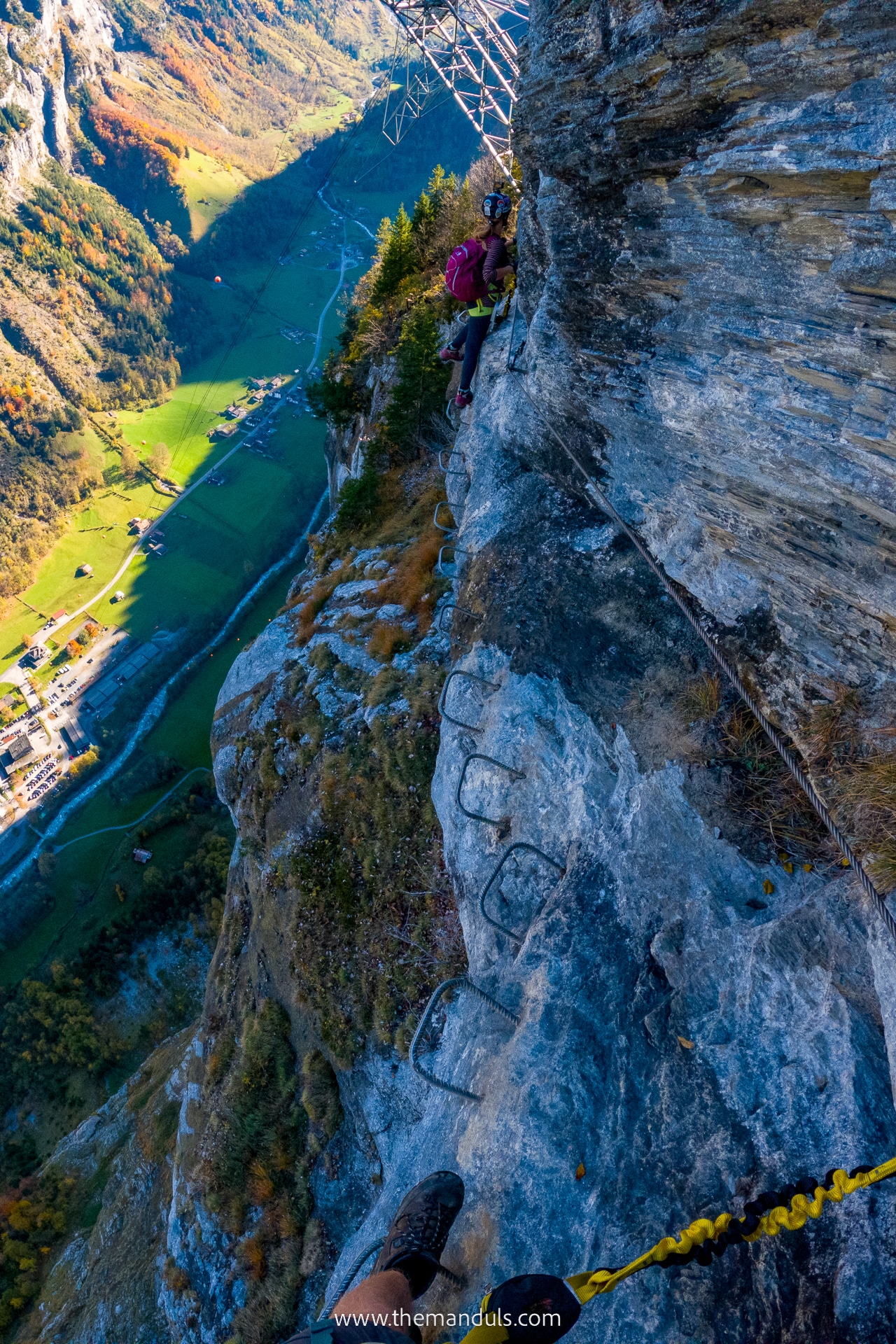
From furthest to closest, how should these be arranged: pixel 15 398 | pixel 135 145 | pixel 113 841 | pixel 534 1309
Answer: pixel 135 145, pixel 15 398, pixel 113 841, pixel 534 1309

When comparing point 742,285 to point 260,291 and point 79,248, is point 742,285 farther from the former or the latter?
point 79,248

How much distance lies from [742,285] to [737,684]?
3555 mm

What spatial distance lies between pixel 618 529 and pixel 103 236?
19429 cm

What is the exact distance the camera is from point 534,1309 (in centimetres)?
411

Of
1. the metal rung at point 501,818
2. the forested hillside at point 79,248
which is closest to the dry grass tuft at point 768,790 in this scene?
the metal rung at point 501,818

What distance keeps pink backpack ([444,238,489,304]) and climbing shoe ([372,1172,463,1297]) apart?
12.8 metres

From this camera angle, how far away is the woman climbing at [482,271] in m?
10.4

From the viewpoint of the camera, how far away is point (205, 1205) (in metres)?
11.8

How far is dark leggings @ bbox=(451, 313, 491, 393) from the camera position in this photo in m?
12.4

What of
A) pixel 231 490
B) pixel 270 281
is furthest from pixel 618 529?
pixel 270 281

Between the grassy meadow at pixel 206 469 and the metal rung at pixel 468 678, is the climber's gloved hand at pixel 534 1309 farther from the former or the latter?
the grassy meadow at pixel 206 469

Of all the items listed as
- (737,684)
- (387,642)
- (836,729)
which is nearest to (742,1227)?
(836,729)

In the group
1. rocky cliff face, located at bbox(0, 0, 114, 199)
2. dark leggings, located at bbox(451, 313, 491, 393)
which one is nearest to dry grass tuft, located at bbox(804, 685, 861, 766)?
dark leggings, located at bbox(451, 313, 491, 393)
